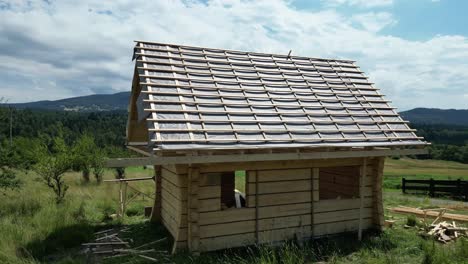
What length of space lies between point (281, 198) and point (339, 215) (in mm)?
2006

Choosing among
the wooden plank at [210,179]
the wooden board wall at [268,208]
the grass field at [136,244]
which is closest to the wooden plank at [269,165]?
the wooden board wall at [268,208]

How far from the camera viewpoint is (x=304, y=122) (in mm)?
8812

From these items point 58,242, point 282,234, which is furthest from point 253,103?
point 58,242

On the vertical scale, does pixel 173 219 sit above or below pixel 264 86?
below

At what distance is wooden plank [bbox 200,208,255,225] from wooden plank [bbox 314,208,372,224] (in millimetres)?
2030

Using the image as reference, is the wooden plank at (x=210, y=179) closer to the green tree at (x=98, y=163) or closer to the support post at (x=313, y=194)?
the support post at (x=313, y=194)

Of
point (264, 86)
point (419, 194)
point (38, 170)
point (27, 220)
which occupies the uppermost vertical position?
point (264, 86)

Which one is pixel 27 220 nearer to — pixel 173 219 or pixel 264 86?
pixel 173 219

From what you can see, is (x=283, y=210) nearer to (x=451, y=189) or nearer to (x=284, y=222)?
(x=284, y=222)

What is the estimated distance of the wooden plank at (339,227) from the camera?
907cm

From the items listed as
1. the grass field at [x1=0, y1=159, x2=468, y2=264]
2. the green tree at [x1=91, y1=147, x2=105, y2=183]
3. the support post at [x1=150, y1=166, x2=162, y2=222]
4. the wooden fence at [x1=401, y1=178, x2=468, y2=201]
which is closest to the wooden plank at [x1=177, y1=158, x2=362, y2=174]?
the grass field at [x1=0, y1=159, x2=468, y2=264]

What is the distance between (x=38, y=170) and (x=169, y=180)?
770 cm

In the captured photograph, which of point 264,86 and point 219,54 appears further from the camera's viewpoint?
point 219,54

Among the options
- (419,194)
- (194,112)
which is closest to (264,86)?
(194,112)
